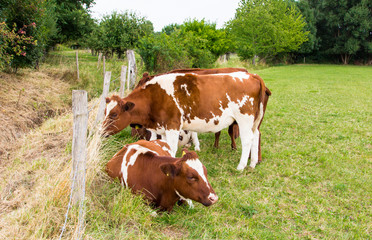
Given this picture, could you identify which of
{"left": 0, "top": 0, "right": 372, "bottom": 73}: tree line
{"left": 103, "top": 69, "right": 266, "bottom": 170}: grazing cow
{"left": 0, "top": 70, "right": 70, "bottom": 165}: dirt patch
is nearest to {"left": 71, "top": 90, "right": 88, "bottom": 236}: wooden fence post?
{"left": 103, "top": 69, "right": 266, "bottom": 170}: grazing cow

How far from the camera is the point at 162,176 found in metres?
4.14

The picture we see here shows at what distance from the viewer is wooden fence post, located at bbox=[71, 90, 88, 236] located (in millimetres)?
3140

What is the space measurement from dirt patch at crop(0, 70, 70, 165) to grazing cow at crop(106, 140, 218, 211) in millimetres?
4283

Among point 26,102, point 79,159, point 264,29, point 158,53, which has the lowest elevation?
point 26,102

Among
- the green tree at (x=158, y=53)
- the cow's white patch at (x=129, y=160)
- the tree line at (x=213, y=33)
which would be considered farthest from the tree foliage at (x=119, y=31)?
the cow's white patch at (x=129, y=160)

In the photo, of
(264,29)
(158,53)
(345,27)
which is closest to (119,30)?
(158,53)

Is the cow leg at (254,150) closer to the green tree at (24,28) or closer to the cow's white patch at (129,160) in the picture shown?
the cow's white patch at (129,160)

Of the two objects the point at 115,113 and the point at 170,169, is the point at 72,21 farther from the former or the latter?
the point at 170,169

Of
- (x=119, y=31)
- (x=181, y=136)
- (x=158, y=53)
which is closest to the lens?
(x=181, y=136)

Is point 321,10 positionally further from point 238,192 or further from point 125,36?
point 238,192

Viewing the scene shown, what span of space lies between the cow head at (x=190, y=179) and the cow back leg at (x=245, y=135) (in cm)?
228

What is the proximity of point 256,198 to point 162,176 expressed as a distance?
1731 mm

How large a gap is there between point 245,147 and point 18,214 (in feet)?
13.7

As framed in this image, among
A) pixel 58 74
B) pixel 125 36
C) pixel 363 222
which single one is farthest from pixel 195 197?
pixel 125 36
